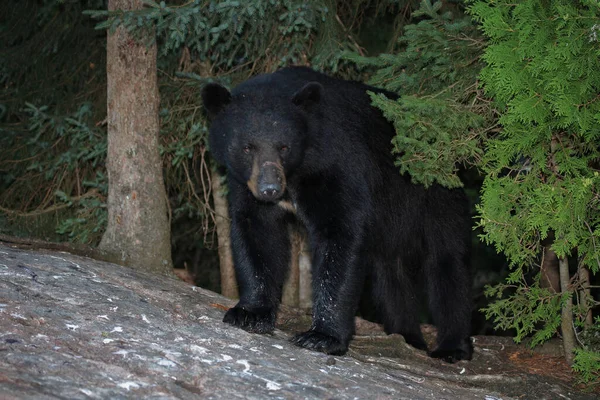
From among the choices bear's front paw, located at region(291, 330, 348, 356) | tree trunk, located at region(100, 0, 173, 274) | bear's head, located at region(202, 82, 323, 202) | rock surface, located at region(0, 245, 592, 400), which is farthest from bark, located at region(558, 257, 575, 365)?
tree trunk, located at region(100, 0, 173, 274)

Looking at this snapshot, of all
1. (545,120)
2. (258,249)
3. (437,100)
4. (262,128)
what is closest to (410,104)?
(437,100)

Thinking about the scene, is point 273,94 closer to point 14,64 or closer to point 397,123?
point 397,123

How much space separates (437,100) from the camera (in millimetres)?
6047

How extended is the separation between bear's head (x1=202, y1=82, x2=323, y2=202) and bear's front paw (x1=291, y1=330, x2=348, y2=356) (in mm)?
1057

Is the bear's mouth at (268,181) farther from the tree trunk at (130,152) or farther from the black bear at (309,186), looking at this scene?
the tree trunk at (130,152)

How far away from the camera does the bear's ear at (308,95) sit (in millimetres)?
6238

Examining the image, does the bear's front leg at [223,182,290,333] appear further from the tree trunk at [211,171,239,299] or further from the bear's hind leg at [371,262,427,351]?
the tree trunk at [211,171,239,299]

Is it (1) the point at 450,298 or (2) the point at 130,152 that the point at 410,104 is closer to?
(1) the point at 450,298

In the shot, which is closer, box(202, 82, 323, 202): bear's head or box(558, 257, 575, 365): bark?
box(202, 82, 323, 202): bear's head

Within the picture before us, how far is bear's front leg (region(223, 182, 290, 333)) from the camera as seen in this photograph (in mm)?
6418

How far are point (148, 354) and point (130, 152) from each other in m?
3.38

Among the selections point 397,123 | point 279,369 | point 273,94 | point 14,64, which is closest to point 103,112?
point 14,64

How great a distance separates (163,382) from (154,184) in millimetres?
3726

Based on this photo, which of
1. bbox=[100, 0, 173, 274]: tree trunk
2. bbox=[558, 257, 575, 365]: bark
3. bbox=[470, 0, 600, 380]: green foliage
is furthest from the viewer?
bbox=[100, 0, 173, 274]: tree trunk
